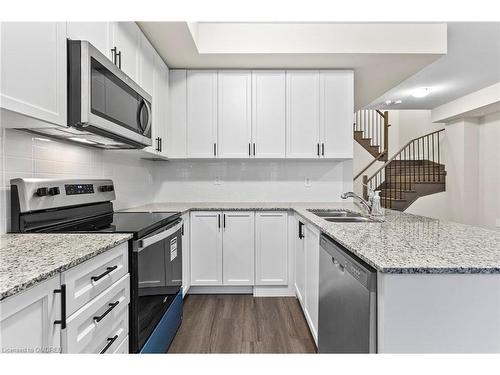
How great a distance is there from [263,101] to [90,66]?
77.5 inches

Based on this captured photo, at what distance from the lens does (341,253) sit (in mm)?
1315

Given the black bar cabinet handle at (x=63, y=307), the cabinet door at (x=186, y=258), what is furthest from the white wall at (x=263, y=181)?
the black bar cabinet handle at (x=63, y=307)

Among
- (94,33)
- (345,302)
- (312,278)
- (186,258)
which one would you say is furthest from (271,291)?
(94,33)

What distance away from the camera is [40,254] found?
3.36 feet

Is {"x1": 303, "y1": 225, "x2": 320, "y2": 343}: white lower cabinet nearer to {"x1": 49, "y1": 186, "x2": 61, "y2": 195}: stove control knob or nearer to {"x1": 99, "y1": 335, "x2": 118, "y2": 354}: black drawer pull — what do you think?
{"x1": 99, "y1": 335, "x2": 118, "y2": 354}: black drawer pull

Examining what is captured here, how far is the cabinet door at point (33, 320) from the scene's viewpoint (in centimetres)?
73

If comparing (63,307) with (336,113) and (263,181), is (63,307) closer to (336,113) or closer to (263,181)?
(263,181)

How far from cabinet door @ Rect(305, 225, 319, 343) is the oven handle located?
3.13 ft

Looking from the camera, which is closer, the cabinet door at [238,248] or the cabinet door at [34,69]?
the cabinet door at [34,69]

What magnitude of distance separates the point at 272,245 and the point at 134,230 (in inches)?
64.6

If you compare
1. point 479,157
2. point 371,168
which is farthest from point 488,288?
point 371,168

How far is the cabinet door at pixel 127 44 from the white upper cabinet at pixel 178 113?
862 mm

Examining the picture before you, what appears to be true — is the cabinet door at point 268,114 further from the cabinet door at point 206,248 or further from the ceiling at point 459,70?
the ceiling at point 459,70

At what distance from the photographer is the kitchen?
925mm
